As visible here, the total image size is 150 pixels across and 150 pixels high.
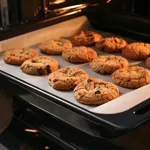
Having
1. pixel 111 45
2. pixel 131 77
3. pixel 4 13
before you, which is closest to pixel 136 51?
pixel 111 45

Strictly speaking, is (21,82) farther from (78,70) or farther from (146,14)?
(146,14)

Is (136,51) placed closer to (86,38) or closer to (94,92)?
(86,38)

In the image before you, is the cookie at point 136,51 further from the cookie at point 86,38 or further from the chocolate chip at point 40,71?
the chocolate chip at point 40,71

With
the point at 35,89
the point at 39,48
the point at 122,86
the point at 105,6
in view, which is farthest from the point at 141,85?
the point at 105,6

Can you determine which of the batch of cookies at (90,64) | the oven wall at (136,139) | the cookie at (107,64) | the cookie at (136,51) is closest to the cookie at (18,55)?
the batch of cookies at (90,64)

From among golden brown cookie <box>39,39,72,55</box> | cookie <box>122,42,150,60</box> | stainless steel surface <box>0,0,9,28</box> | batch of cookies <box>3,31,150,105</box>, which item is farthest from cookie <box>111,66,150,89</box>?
stainless steel surface <box>0,0,9,28</box>

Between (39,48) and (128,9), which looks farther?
(128,9)

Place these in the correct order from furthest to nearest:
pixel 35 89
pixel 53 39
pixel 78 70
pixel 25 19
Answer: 1. pixel 53 39
2. pixel 25 19
3. pixel 78 70
4. pixel 35 89
